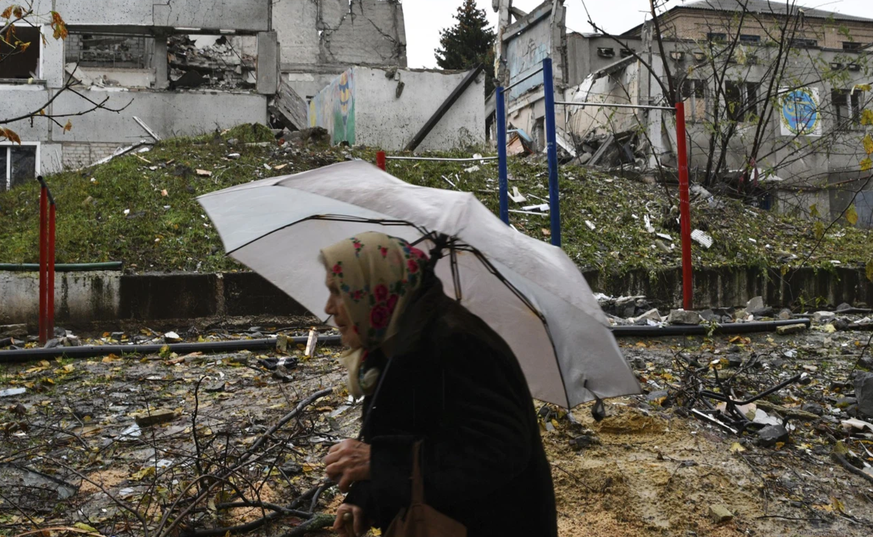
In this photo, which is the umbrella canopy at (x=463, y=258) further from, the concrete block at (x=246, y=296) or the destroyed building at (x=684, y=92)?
the destroyed building at (x=684, y=92)

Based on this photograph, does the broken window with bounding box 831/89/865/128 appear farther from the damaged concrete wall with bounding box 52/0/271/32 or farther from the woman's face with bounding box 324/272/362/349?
the damaged concrete wall with bounding box 52/0/271/32

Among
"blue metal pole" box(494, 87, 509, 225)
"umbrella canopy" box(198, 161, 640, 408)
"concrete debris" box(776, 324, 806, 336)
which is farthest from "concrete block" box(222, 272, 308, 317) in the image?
"umbrella canopy" box(198, 161, 640, 408)

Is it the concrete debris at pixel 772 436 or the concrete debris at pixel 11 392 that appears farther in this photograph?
the concrete debris at pixel 11 392

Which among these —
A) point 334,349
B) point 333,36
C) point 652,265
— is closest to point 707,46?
point 652,265

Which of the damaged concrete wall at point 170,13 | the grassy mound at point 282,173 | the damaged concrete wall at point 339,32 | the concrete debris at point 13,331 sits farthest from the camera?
the damaged concrete wall at point 339,32

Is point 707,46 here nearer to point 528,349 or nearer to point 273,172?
point 273,172

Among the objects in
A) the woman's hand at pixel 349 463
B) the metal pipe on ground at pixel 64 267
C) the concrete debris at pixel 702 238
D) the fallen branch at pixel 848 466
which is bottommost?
the fallen branch at pixel 848 466

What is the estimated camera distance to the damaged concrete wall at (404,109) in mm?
15586

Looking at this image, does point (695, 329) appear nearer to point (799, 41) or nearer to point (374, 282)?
point (374, 282)

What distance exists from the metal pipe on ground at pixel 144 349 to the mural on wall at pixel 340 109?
29.3 feet

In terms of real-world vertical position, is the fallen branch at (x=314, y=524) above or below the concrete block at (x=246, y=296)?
below

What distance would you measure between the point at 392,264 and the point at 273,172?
9.80m

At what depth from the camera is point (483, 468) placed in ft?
5.45

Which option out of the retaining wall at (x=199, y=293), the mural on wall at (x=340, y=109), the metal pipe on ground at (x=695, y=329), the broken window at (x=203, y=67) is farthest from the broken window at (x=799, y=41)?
the broken window at (x=203, y=67)
